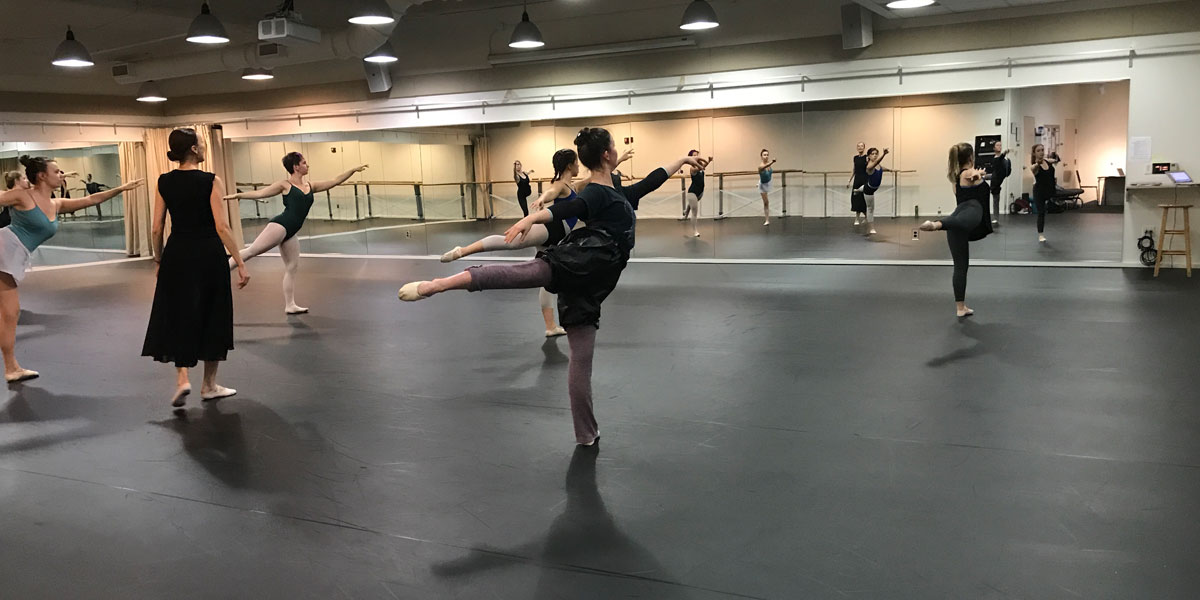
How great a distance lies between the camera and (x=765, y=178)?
11.4 metres

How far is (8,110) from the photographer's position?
43.7ft

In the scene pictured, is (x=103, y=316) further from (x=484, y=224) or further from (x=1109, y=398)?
(x=1109, y=398)

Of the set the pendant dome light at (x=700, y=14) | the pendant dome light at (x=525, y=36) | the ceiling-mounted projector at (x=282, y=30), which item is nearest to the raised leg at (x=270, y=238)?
the ceiling-mounted projector at (x=282, y=30)

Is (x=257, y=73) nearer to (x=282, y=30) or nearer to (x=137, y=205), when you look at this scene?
(x=282, y=30)

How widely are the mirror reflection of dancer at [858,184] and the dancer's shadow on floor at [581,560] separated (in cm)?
868

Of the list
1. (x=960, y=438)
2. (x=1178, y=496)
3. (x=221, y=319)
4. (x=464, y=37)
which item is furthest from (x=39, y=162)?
(x=464, y=37)

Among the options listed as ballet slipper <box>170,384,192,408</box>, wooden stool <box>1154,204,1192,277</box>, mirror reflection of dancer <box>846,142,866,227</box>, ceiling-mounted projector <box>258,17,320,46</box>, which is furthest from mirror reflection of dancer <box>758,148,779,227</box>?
ballet slipper <box>170,384,192,408</box>

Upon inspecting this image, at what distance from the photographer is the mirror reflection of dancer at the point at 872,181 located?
1058 cm

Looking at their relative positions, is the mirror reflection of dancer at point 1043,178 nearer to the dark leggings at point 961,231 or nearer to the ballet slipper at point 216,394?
the dark leggings at point 961,231

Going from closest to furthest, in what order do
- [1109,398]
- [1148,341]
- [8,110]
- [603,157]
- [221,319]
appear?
[603,157] → [1109,398] → [221,319] → [1148,341] → [8,110]

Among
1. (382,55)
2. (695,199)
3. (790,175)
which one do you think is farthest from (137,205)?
(790,175)

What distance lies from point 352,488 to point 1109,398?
12.4ft

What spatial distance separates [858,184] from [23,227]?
901 cm

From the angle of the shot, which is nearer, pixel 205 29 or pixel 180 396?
pixel 180 396
